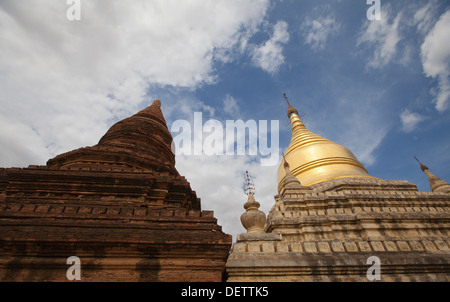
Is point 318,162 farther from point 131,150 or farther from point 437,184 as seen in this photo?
point 131,150

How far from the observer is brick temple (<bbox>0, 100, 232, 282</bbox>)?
4367 mm

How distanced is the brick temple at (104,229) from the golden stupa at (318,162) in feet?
37.9

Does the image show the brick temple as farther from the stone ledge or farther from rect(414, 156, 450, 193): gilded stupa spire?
rect(414, 156, 450, 193): gilded stupa spire

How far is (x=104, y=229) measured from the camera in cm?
495

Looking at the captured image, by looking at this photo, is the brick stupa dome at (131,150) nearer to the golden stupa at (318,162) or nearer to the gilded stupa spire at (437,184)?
the golden stupa at (318,162)

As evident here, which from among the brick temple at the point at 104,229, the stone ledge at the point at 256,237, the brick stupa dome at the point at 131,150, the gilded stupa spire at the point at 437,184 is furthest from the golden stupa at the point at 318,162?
the brick temple at the point at 104,229

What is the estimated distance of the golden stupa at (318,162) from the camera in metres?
16.0

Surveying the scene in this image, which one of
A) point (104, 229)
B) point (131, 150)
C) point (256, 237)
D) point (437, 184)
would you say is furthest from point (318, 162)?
point (104, 229)

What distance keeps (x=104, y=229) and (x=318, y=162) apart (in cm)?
1542

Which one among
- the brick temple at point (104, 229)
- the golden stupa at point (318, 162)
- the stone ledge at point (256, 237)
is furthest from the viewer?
the golden stupa at point (318, 162)

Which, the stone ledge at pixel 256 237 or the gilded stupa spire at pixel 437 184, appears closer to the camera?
the stone ledge at pixel 256 237

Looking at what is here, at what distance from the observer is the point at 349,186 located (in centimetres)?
1322

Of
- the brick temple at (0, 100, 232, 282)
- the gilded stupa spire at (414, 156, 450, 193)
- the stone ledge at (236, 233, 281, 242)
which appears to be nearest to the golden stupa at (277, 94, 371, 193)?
the gilded stupa spire at (414, 156, 450, 193)

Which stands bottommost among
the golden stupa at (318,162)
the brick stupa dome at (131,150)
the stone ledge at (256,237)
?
the stone ledge at (256,237)
